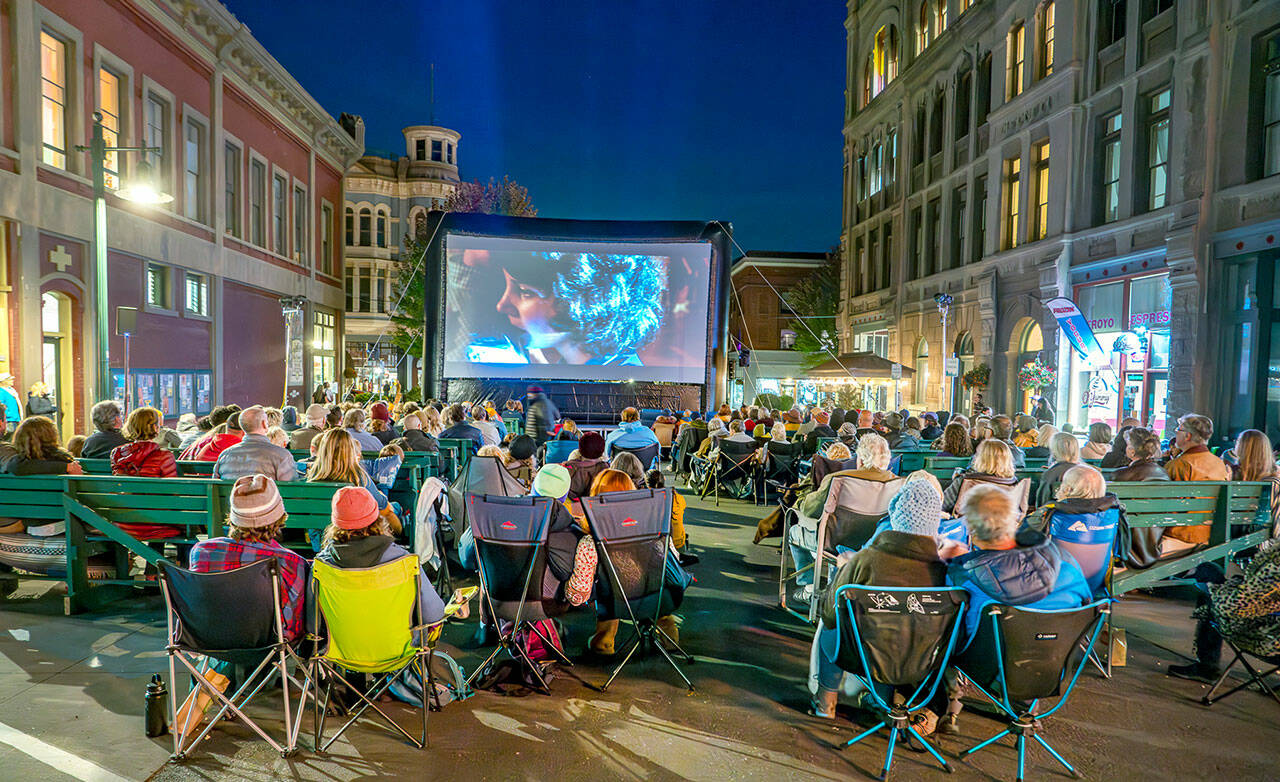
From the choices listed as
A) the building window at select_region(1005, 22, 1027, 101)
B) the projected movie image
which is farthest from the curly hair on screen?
the building window at select_region(1005, 22, 1027, 101)

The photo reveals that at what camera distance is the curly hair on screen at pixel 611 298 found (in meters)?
18.1

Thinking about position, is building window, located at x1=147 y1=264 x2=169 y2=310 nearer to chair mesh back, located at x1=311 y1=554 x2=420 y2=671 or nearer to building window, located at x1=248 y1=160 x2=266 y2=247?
building window, located at x1=248 y1=160 x2=266 y2=247

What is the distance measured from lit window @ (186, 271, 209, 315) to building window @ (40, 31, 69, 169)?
16.0ft

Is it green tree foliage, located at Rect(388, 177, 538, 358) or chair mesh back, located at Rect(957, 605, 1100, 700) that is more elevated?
green tree foliage, located at Rect(388, 177, 538, 358)

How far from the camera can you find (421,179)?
125 feet

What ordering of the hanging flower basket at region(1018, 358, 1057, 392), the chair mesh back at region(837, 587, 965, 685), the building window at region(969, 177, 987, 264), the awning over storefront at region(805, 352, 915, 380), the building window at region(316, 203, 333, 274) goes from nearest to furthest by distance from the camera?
1. the chair mesh back at region(837, 587, 965, 685)
2. the hanging flower basket at region(1018, 358, 1057, 392)
3. the awning over storefront at region(805, 352, 915, 380)
4. the building window at region(969, 177, 987, 264)
5. the building window at region(316, 203, 333, 274)

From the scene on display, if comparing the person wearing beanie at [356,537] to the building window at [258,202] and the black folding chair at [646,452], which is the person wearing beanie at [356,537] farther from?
the building window at [258,202]

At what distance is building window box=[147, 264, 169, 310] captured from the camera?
652 inches

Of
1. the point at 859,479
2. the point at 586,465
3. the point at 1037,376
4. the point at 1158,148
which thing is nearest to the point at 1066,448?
the point at 859,479

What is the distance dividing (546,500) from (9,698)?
2.87m

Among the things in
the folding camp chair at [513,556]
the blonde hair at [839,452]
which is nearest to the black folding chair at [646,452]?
the blonde hair at [839,452]

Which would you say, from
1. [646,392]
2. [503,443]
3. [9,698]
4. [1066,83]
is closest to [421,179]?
[646,392]

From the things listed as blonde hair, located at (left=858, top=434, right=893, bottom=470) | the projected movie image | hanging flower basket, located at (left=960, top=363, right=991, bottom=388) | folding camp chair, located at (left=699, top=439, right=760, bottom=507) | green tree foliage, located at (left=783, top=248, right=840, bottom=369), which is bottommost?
folding camp chair, located at (left=699, top=439, right=760, bottom=507)

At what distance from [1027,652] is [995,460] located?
2.45m
